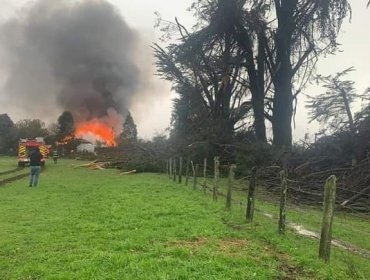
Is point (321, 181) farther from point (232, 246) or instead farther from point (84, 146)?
point (84, 146)

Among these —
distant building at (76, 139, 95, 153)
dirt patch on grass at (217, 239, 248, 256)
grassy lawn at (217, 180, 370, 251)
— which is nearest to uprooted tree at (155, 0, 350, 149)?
grassy lawn at (217, 180, 370, 251)

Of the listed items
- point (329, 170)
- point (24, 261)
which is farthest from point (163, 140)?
point (24, 261)

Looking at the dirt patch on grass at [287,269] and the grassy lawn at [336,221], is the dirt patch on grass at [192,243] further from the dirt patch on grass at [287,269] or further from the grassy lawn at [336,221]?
the grassy lawn at [336,221]

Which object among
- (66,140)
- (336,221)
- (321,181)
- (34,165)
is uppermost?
(66,140)

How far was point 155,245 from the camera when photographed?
10.7 m

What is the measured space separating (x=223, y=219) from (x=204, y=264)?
19.3ft

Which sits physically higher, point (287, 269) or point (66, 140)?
point (66, 140)

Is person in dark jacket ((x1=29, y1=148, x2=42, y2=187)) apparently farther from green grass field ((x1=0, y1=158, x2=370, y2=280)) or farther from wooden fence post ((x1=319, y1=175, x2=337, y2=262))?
wooden fence post ((x1=319, y1=175, x2=337, y2=262))

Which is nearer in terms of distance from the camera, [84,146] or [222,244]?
[222,244]

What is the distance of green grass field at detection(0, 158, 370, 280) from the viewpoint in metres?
8.80

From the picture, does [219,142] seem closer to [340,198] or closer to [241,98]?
[241,98]

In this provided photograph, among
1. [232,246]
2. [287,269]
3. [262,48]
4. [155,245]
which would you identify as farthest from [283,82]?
[287,269]

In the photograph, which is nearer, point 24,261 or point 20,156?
point 24,261

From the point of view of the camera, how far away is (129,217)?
14.6 meters
